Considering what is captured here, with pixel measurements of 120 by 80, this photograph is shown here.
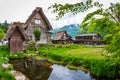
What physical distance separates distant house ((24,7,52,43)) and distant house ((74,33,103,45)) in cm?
3543

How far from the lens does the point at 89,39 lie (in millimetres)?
96125

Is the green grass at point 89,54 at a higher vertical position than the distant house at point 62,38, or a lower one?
lower

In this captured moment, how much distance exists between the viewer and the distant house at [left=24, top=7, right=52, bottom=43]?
5816 centimetres

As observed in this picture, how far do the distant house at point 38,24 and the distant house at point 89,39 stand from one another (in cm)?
3543

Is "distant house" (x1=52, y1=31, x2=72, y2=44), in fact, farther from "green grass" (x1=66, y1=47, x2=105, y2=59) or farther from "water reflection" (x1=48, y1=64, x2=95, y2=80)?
"water reflection" (x1=48, y1=64, x2=95, y2=80)

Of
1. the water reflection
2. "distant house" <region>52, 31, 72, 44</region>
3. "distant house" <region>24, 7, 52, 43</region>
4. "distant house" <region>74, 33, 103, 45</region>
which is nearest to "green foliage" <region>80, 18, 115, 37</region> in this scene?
the water reflection

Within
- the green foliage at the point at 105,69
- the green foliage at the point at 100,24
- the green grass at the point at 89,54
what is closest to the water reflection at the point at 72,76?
the green foliage at the point at 105,69

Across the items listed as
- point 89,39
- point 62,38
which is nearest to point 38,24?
point 62,38

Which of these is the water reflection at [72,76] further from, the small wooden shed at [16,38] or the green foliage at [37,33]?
the green foliage at [37,33]

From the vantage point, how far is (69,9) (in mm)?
9258

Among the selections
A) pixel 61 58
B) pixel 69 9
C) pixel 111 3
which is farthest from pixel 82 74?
pixel 69 9

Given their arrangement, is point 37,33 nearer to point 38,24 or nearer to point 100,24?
point 38,24

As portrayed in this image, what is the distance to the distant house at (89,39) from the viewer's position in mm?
93688

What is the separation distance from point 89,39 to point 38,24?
40787 mm
